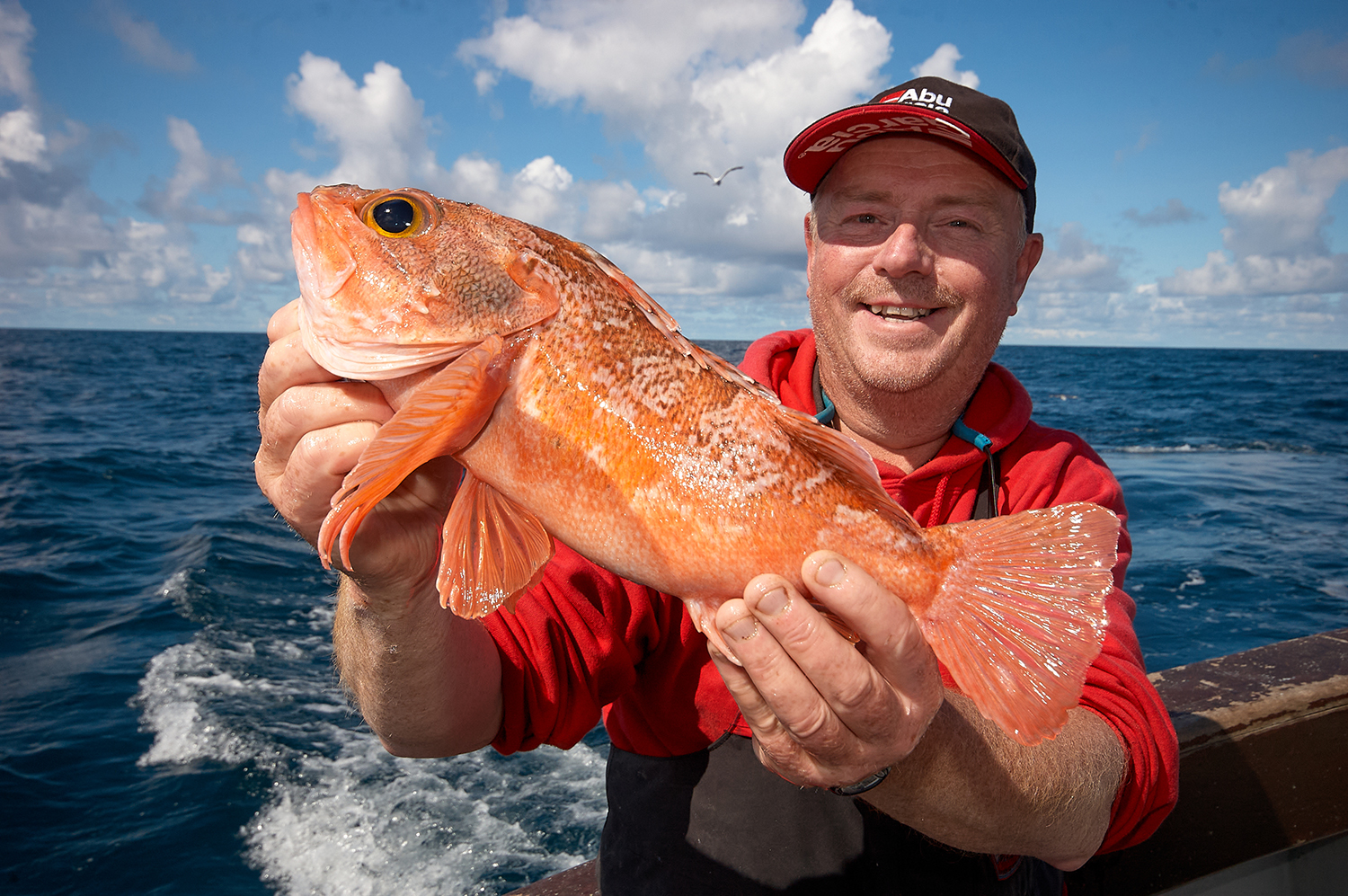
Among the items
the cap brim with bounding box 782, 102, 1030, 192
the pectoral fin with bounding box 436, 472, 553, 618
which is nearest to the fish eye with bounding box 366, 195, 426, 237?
the pectoral fin with bounding box 436, 472, 553, 618

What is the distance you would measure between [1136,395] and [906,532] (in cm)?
4456

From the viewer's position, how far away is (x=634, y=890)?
2.65 m

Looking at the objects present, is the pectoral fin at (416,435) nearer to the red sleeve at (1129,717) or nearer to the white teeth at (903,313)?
the white teeth at (903,313)

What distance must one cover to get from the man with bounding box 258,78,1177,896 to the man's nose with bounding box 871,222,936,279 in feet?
0.03

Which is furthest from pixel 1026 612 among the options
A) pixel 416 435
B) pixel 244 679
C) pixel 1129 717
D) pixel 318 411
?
pixel 244 679

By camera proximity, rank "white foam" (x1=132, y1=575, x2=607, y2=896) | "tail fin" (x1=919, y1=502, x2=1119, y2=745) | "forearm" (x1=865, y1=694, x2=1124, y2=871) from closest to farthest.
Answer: "tail fin" (x1=919, y1=502, x2=1119, y2=745) < "forearm" (x1=865, y1=694, x2=1124, y2=871) < "white foam" (x1=132, y1=575, x2=607, y2=896)

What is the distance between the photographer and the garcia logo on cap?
292 centimetres

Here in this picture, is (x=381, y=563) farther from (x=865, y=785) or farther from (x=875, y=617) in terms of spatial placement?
(x=865, y=785)

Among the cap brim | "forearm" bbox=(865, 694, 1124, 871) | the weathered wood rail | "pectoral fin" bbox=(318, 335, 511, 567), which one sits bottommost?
the weathered wood rail

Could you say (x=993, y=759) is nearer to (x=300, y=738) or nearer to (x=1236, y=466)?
(x=300, y=738)

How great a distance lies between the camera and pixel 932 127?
296 cm

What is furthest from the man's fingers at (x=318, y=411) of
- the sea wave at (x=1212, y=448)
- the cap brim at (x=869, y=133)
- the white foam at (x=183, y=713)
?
the sea wave at (x=1212, y=448)

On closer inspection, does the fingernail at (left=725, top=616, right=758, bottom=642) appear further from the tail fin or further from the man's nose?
the man's nose

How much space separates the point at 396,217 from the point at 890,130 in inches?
82.6
